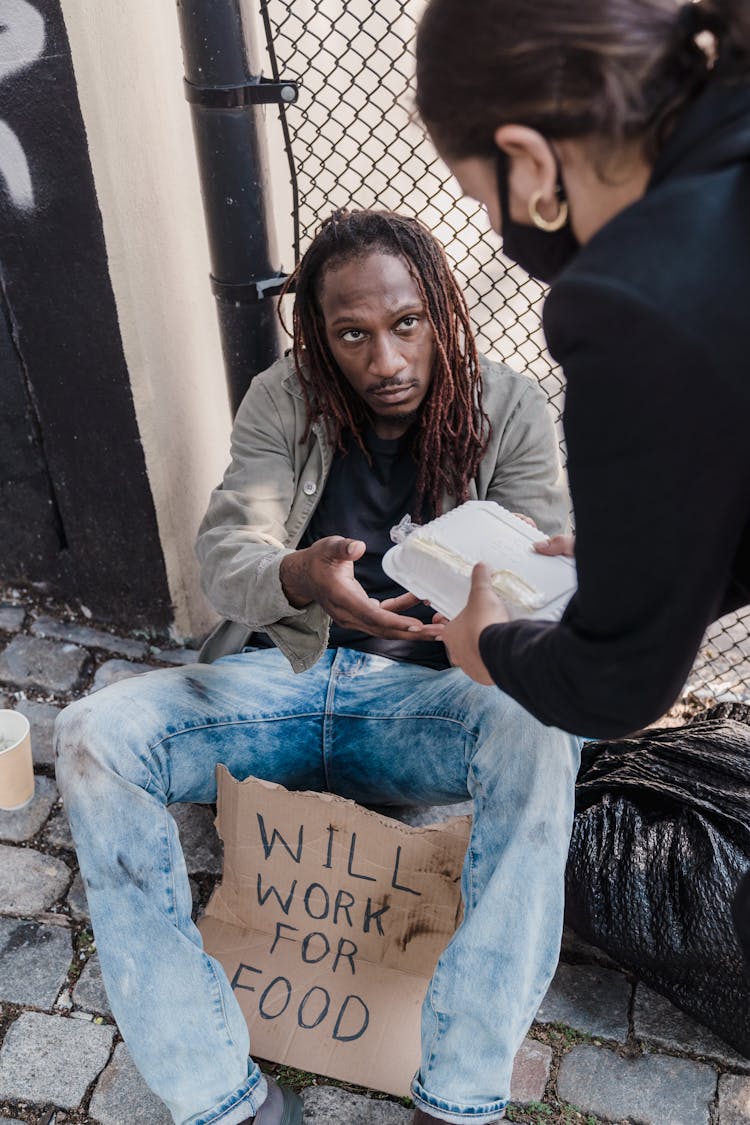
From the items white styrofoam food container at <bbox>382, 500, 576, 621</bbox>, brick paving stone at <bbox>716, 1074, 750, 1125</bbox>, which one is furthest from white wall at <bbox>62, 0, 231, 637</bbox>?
brick paving stone at <bbox>716, 1074, 750, 1125</bbox>

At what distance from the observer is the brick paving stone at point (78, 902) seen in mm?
2400

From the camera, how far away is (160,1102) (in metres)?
2.05

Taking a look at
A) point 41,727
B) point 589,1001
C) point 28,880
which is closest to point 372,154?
point 41,727

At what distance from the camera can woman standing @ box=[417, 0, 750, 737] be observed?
39.9 inches

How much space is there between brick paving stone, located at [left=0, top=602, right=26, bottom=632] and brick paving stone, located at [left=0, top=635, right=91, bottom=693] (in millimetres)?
56

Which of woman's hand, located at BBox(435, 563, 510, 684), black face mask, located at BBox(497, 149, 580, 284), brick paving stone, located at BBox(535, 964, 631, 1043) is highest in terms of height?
black face mask, located at BBox(497, 149, 580, 284)

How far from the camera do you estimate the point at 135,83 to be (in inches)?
93.4

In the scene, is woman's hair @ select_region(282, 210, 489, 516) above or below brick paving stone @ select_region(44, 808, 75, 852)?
above

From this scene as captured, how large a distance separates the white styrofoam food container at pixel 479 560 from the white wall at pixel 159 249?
1.08 metres

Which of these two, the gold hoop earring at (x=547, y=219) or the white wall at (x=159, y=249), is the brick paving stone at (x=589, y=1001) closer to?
the white wall at (x=159, y=249)

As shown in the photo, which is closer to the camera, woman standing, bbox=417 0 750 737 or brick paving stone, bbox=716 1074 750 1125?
woman standing, bbox=417 0 750 737

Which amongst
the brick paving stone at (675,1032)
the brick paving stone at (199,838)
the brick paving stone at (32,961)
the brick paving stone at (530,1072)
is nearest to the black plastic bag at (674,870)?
the brick paving stone at (675,1032)

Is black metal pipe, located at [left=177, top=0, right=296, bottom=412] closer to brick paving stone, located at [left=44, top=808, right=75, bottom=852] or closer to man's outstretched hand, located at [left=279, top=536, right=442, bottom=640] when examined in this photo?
man's outstretched hand, located at [left=279, top=536, right=442, bottom=640]

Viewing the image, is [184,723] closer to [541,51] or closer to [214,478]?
[214,478]
